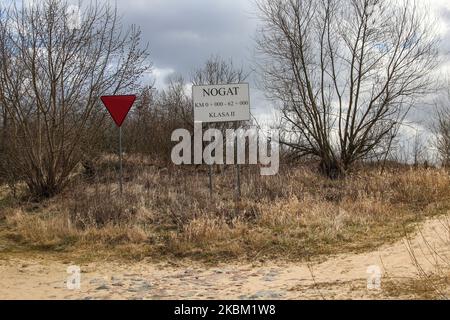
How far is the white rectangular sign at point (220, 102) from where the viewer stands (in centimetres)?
1123

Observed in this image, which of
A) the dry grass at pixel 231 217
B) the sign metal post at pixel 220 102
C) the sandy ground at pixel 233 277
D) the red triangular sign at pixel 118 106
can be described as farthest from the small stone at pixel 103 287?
the red triangular sign at pixel 118 106

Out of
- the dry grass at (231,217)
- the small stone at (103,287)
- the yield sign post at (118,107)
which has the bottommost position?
the small stone at (103,287)

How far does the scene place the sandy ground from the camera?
5.83m

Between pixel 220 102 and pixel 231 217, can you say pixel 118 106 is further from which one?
pixel 231 217

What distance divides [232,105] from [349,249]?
4.60 meters

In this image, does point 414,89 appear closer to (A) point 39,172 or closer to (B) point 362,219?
(B) point 362,219

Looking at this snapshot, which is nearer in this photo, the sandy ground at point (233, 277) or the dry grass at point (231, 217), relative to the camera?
the sandy ground at point (233, 277)

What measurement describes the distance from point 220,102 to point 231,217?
281 centimetres

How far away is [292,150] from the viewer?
58.6ft

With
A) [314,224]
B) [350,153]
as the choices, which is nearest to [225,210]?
[314,224]

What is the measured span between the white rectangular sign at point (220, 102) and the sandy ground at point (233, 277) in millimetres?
4419

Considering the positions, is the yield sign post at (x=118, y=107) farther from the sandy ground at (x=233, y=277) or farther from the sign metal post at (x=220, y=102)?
the sandy ground at (x=233, y=277)

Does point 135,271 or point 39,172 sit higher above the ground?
point 39,172

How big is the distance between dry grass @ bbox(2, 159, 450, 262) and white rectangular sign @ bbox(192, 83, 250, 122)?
185cm
